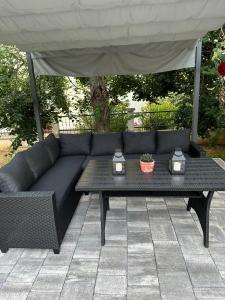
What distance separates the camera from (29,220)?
2.36 metres

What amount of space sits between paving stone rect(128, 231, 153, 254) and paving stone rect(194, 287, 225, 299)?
1.94 feet

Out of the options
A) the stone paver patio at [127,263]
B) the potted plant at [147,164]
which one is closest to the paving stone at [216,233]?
the stone paver patio at [127,263]

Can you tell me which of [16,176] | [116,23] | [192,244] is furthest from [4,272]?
[116,23]

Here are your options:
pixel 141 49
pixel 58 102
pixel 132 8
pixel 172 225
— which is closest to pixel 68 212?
pixel 172 225

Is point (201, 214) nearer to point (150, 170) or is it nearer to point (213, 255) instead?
point (213, 255)

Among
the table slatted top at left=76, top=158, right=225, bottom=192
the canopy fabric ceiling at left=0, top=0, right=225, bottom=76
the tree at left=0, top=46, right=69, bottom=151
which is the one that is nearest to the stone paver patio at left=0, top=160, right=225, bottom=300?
the table slatted top at left=76, top=158, right=225, bottom=192

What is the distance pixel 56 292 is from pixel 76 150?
2.56 m

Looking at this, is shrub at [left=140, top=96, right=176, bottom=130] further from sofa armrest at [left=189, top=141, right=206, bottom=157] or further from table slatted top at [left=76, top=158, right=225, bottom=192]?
table slatted top at [left=76, top=158, right=225, bottom=192]

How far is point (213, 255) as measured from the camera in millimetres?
2332

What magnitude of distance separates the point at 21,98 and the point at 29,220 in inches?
132

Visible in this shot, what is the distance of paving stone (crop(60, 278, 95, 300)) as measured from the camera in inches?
76.2

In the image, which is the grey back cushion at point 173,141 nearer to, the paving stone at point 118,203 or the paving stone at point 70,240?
the paving stone at point 118,203

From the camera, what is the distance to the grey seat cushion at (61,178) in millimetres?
2764

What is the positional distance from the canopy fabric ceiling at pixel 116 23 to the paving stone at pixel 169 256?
2.28 meters
